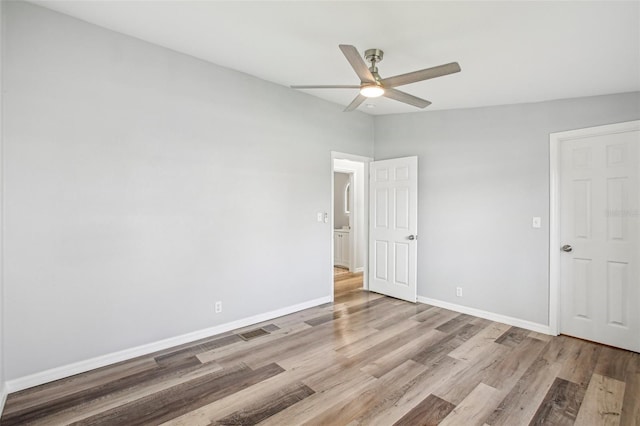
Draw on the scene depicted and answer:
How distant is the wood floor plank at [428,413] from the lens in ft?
6.65

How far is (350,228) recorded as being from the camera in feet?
22.3

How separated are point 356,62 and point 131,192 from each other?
222cm

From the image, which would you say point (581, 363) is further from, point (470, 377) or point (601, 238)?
point (601, 238)

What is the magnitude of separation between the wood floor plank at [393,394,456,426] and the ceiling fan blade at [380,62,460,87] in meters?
2.34

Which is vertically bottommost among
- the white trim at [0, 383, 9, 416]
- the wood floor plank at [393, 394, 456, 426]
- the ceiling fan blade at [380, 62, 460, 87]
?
the wood floor plank at [393, 394, 456, 426]

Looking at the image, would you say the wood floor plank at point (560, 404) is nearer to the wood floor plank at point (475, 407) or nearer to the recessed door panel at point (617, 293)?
the wood floor plank at point (475, 407)

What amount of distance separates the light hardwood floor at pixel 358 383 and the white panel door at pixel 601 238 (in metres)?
0.25

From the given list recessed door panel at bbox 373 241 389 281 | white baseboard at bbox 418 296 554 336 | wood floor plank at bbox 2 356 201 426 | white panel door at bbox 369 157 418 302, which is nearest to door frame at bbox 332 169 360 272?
white panel door at bbox 369 157 418 302

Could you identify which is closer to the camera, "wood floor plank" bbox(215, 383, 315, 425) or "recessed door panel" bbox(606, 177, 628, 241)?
"wood floor plank" bbox(215, 383, 315, 425)

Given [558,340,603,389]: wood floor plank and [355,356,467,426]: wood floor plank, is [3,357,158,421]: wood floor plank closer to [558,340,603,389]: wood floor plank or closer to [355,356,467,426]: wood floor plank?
[355,356,467,426]: wood floor plank

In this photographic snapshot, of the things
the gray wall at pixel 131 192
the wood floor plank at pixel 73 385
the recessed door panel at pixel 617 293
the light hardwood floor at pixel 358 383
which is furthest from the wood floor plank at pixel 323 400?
the recessed door panel at pixel 617 293

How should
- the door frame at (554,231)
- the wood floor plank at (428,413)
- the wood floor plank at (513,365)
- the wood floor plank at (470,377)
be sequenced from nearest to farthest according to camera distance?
the wood floor plank at (428,413), the wood floor plank at (470,377), the wood floor plank at (513,365), the door frame at (554,231)

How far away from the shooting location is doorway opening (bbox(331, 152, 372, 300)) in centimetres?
577

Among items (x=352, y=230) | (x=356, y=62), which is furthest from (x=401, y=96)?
(x=352, y=230)
